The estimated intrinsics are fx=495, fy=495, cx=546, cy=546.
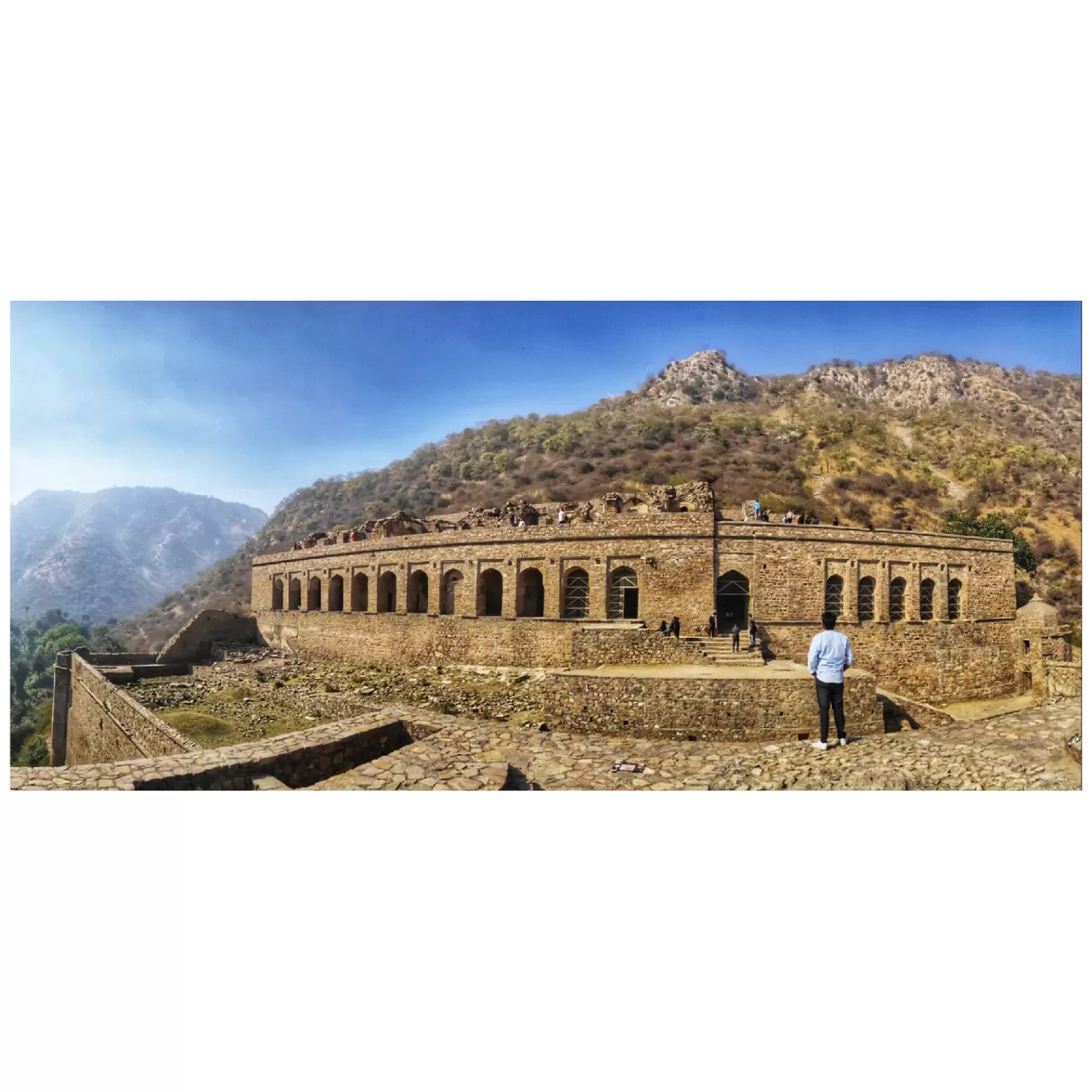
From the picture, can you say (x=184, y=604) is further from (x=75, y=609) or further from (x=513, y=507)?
(x=513, y=507)

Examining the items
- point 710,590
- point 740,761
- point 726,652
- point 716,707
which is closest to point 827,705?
point 740,761

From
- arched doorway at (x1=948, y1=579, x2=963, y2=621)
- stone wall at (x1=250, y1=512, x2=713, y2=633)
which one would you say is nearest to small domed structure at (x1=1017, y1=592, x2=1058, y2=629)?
arched doorway at (x1=948, y1=579, x2=963, y2=621)

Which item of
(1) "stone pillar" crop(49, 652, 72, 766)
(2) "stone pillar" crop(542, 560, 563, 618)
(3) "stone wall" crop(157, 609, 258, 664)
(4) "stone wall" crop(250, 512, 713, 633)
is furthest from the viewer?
(3) "stone wall" crop(157, 609, 258, 664)

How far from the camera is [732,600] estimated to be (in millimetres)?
9914

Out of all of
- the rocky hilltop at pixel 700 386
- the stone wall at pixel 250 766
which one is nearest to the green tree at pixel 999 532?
the rocky hilltop at pixel 700 386

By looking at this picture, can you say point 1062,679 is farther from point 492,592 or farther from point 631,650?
point 492,592

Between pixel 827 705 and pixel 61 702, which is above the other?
pixel 827 705

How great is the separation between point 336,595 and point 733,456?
17.5 metres

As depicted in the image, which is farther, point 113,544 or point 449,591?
point 449,591

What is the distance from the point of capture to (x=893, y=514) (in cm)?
1903

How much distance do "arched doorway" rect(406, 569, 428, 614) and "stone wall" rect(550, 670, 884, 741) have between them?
6.72 m

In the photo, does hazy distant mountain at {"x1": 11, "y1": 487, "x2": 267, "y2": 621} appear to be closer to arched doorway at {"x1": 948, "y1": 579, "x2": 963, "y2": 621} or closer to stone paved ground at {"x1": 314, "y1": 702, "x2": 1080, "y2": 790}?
stone paved ground at {"x1": 314, "y1": 702, "x2": 1080, "y2": 790}

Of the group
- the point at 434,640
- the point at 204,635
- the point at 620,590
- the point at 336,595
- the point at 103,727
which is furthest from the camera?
the point at 204,635

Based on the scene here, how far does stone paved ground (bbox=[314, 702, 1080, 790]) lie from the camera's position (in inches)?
171
